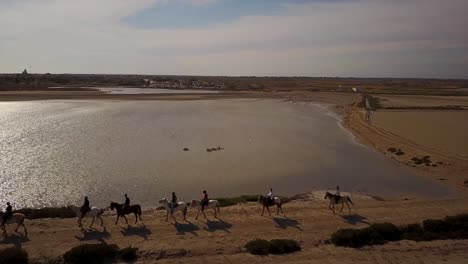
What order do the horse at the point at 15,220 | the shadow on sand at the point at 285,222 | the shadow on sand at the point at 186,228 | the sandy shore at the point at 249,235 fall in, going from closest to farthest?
the sandy shore at the point at 249,235, the horse at the point at 15,220, the shadow on sand at the point at 186,228, the shadow on sand at the point at 285,222

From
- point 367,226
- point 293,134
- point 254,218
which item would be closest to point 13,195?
point 254,218

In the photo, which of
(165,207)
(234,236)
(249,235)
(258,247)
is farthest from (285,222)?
(165,207)

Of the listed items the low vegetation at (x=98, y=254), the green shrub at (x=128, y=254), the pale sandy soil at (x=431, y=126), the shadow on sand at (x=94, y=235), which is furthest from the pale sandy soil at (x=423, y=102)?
the low vegetation at (x=98, y=254)

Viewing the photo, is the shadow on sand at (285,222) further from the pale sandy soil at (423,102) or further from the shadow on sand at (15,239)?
the pale sandy soil at (423,102)

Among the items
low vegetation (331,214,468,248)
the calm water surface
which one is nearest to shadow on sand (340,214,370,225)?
low vegetation (331,214,468,248)

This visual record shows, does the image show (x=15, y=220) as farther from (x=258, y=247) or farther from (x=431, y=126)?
(x=431, y=126)

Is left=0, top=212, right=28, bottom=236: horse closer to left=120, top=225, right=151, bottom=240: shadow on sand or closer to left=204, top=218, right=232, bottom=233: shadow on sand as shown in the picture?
left=120, top=225, right=151, bottom=240: shadow on sand
